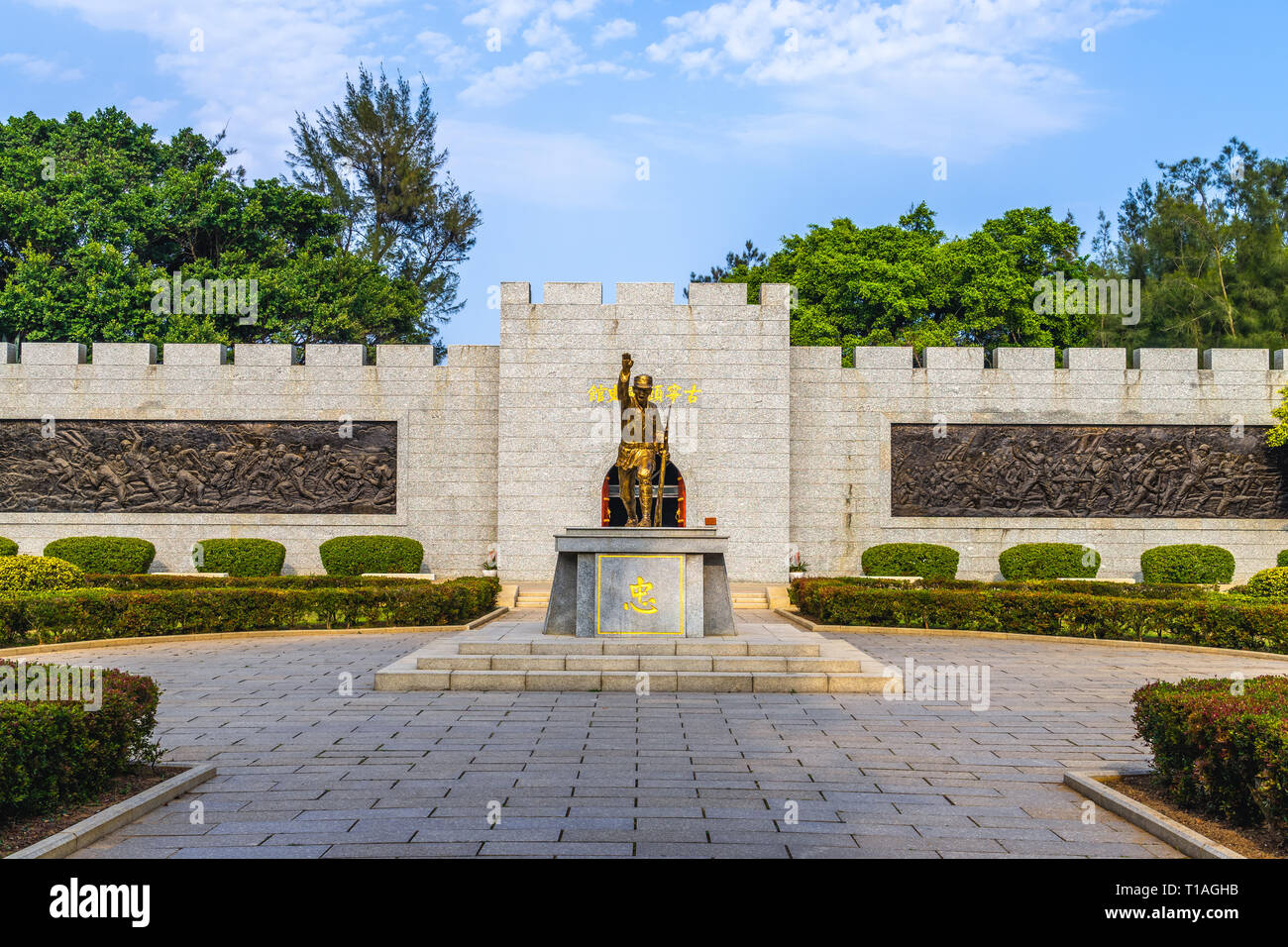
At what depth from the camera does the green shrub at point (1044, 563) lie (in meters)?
22.5

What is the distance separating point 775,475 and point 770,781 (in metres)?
16.4

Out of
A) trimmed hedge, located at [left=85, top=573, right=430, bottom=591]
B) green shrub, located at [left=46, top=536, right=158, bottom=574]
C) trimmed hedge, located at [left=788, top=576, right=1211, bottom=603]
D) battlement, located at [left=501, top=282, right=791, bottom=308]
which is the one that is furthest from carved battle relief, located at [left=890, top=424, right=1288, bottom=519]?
green shrub, located at [left=46, top=536, right=158, bottom=574]

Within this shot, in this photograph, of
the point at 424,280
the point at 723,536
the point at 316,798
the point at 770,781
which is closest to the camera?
the point at 316,798

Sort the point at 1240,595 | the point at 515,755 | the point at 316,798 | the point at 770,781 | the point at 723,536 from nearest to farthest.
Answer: the point at 316,798 < the point at 770,781 < the point at 515,755 < the point at 723,536 < the point at 1240,595

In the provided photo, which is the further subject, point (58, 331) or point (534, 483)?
point (58, 331)

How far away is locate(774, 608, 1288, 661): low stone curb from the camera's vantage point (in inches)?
572

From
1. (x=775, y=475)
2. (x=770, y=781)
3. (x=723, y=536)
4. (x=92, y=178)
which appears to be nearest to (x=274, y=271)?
(x=92, y=178)

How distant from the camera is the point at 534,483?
75.8ft

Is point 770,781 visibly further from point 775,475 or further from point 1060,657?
point 775,475

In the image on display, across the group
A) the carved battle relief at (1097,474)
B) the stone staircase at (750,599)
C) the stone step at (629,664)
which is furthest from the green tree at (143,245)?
the stone step at (629,664)

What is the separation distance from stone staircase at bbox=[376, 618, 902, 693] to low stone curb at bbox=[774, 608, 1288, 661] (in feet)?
14.4
